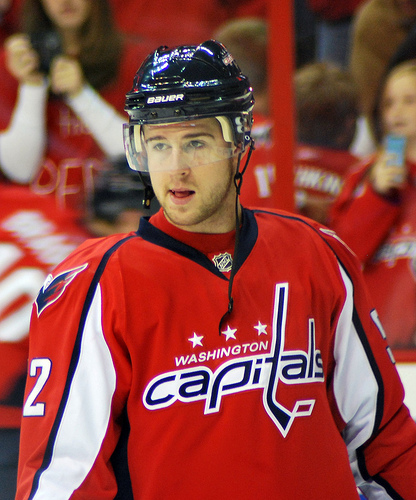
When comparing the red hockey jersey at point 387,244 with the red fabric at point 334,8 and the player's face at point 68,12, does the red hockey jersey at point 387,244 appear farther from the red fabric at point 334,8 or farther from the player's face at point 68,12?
the player's face at point 68,12

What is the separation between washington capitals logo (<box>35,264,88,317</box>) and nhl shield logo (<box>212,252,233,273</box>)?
0.22 metres

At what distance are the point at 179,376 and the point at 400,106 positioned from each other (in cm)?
144

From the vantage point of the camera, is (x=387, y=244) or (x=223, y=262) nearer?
(x=223, y=262)

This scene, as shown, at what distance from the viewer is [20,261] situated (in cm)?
219

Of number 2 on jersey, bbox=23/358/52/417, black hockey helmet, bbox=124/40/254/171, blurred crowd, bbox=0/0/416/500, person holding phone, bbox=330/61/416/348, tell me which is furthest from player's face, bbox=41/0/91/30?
number 2 on jersey, bbox=23/358/52/417

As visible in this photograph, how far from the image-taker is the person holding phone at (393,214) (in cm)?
216

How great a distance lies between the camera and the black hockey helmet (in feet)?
3.59

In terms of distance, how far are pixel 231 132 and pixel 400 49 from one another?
4.11 ft

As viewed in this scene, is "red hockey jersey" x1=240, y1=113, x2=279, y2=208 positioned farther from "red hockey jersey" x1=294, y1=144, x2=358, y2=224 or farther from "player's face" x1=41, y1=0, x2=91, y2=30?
"player's face" x1=41, y1=0, x2=91, y2=30

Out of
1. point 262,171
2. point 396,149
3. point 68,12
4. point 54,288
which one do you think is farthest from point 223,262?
point 68,12

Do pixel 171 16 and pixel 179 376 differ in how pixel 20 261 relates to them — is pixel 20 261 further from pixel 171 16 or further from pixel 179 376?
pixel 179 376

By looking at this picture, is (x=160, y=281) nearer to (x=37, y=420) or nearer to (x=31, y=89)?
(x=37, y=420)

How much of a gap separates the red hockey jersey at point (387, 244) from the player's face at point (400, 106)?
118 mm

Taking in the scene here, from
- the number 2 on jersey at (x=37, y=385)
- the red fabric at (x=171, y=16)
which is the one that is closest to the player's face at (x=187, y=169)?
the number 2 on jersey at (x=37, y=385)
